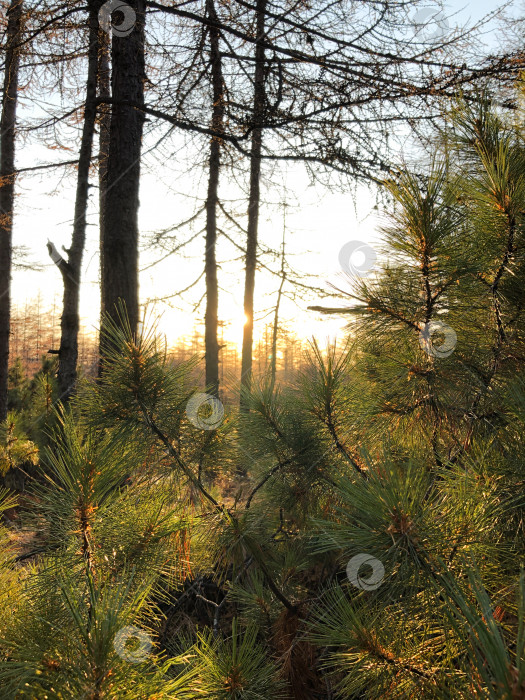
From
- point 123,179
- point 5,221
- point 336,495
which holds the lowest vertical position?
point 336,495

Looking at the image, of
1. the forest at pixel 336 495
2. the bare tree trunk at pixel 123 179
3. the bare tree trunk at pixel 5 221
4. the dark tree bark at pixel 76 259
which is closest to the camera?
the forest at pixel 336 495

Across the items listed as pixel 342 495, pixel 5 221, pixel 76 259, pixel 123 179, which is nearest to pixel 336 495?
pixel 342 495

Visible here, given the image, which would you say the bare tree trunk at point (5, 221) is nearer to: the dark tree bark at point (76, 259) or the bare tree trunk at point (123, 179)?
the dark tree bark at point (76, 259)

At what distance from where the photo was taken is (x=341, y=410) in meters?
1.69

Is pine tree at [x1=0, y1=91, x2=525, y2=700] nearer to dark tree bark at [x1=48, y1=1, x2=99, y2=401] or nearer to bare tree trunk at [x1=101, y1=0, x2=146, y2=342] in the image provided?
bare tree trunk at [x1=101, y1=0, x2=146, y2=342]

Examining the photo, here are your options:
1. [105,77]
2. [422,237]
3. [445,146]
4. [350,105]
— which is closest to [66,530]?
[422,237]

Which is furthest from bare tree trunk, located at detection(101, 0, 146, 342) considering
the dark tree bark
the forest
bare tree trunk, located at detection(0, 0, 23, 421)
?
bare tree trunk, located at detection(0, 0, 23, 421)

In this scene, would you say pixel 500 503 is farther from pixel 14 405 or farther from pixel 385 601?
pixel 14 405

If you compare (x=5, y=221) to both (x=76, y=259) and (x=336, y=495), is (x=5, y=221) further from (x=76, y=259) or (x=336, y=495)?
(x=336, y=495)

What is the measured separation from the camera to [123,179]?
11.5ft

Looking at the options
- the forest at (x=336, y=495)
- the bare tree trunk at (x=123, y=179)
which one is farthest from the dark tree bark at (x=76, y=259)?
the forest at (x=336, y=495)

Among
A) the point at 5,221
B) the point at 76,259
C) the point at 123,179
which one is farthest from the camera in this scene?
the point at 5,221

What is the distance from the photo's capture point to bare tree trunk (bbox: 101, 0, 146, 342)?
3.50 m

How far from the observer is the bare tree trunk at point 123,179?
3498 mm
